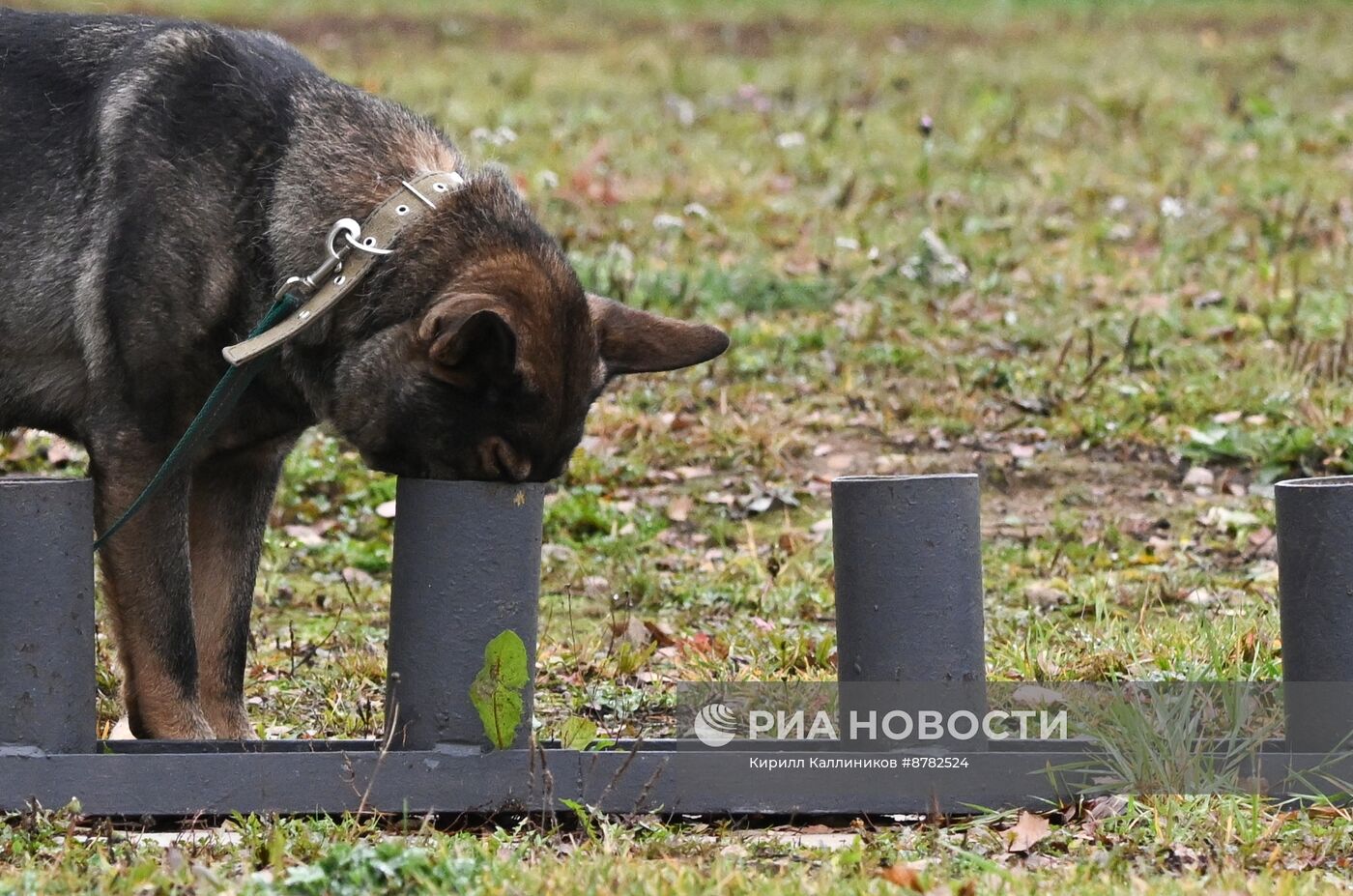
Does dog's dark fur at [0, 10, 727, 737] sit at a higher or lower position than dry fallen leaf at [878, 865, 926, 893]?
higher

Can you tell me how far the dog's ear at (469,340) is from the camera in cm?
381

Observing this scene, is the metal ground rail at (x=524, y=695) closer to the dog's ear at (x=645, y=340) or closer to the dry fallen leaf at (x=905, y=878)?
the dry fallen leaf at (x=905, y=878)

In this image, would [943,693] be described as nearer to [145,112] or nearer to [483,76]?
[145,112]

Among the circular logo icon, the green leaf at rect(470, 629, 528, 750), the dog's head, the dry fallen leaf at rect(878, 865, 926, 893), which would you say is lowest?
the dry fallen leaf at rect(878, 865, 926, 893)

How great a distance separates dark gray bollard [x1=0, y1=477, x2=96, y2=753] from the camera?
378cm

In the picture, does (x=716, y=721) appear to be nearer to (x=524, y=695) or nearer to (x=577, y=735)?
(x=577, y=735)

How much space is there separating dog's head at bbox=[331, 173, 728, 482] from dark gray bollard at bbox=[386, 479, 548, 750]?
0.64ft

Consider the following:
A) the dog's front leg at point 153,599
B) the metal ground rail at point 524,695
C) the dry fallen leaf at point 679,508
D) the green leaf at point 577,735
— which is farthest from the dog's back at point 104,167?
the dry fallen leaf at point 679,508

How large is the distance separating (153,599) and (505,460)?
3.65ft

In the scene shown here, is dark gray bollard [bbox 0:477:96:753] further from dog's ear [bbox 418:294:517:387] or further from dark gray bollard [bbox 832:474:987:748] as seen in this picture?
dark gray bollard [bbox 832:474:987:748]

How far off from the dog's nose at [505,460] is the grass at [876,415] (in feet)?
2.67

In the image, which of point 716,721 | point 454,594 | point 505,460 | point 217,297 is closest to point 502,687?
point 454,594

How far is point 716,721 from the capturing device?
4.59 metres

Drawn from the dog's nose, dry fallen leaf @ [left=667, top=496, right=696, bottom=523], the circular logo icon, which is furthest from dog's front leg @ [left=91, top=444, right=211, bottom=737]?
dry fallen leaf @ [left=667, top=496, right=696, bottom=523]
